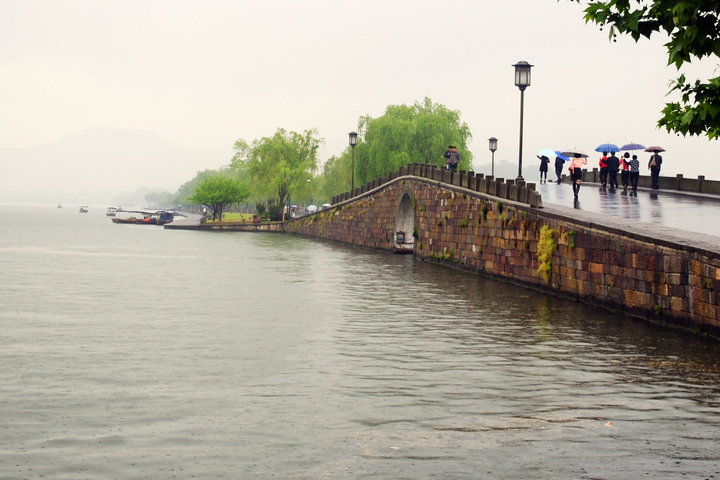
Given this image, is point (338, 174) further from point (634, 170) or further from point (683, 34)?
point (683, 34)

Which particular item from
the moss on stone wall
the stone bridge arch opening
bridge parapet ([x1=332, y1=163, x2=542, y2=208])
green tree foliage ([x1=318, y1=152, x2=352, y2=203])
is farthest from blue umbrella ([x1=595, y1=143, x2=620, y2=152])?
green tree foliage ([x1=318, y1=152, x2=352, y2=203])

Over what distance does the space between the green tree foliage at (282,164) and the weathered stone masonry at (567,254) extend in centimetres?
3403

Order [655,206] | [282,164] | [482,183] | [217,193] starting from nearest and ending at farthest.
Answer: [655,206] < [482,183] < [282,164] < [217,193]

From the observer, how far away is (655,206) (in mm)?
23797

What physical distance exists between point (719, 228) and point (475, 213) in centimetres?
1095

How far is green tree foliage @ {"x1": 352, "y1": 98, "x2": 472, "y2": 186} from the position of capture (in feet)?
197

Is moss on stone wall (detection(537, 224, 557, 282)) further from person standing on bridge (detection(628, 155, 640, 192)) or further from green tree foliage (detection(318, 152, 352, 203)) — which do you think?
green tree foliage (detection(318, 152, 352, 203))

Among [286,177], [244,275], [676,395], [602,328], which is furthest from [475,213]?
[286,177]

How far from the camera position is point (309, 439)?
7.45m

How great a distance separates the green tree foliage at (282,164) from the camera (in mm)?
73731

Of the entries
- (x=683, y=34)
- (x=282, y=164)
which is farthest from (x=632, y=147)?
(x=282, y=164)

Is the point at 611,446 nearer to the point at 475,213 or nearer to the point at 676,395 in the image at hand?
the point at 676,395

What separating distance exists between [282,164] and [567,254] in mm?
55623

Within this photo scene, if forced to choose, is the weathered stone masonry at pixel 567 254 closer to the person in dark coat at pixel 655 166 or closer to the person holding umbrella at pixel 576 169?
the person holding umbrella at pixel 576 169
